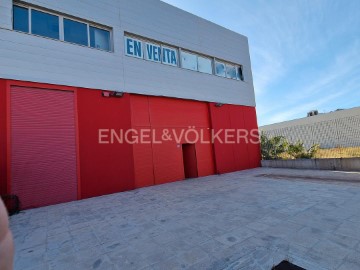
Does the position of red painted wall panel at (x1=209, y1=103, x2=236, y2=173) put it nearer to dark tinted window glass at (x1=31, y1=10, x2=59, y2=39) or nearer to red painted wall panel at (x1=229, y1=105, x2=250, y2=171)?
red painted wall panel at (x1=229, y1=105, x2=250, y2=171)

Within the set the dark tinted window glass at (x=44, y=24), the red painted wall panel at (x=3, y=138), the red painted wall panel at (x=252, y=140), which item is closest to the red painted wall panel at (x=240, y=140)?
the red painted wall panel at (x=252, y=140)

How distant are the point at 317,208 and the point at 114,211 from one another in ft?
17.0

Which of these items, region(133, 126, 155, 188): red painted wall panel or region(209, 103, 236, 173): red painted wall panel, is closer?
region(133, 126, 155, 188): red painted wall panel

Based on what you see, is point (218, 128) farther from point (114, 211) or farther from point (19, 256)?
point (19, 256)

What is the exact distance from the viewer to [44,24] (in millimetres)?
8055

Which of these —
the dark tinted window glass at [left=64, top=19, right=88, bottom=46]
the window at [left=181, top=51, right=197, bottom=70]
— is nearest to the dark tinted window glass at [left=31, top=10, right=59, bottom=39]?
the dark tinted window glass at [left=64, top=19, right=88, bottom=46]

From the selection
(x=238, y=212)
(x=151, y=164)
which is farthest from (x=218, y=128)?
(x=238, y=212)

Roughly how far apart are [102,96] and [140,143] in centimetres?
262

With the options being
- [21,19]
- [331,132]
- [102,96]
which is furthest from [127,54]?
[331,132]

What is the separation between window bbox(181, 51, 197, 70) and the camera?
11953 millimetres

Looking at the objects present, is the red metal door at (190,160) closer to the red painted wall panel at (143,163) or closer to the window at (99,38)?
the red painted wall panel at (143,163)

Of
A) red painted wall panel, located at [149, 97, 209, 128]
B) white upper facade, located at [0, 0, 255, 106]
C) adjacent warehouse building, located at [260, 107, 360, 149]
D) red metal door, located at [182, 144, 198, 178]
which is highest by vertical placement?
white upper facade, located at [0, 0, 255, 106]

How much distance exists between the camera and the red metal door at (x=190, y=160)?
11938 millimetres

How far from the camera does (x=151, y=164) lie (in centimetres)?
1020
